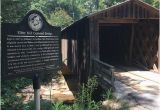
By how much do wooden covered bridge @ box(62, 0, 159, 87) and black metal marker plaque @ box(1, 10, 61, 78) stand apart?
196 inches

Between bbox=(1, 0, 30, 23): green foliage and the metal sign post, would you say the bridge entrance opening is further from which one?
the metal sign post

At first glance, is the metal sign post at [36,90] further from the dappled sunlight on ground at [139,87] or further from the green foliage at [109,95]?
the dappled sunlight on ground at [139,87]

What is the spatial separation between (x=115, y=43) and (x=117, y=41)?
1.61ft

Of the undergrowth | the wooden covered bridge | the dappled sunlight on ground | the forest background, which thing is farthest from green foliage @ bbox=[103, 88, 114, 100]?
the forest background

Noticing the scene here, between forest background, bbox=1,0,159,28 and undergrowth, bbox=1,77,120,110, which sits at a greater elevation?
forest background, bbox=1,0,159,28

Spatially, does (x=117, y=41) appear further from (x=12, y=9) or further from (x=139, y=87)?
(x=12, y=9)

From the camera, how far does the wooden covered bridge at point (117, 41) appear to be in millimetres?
13625

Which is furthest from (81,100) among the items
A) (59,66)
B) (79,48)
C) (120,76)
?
(79,48)

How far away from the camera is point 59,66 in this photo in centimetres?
607

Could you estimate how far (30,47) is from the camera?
5477 mm

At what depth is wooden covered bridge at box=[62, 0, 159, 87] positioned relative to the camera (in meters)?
13.6

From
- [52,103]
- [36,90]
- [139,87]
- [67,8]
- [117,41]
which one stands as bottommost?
[139,87]

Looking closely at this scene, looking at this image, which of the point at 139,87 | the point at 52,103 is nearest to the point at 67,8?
the point at 139,87

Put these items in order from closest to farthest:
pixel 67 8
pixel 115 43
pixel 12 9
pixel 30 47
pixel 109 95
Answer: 1. pixel 30 47
2. pixel 109 95
3. pixel 12 9
4. pixel 115 43
5. pixel 67 8
